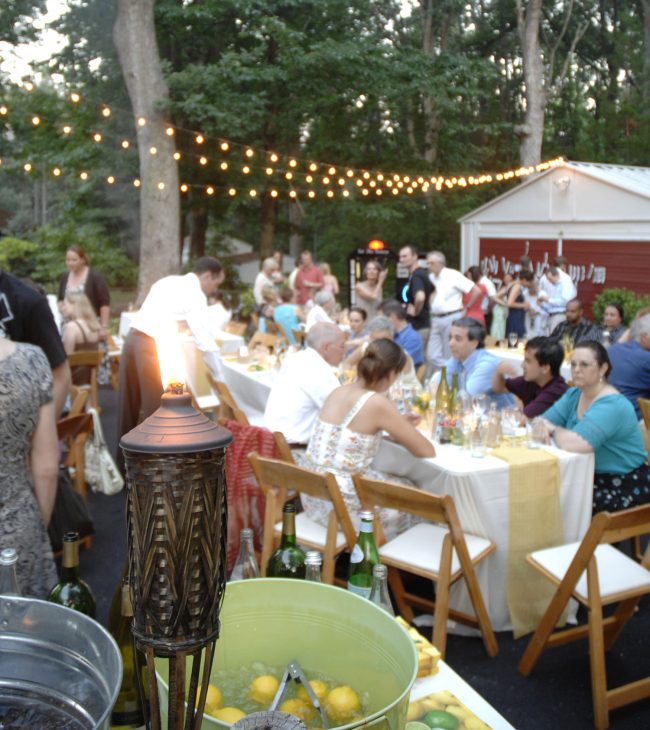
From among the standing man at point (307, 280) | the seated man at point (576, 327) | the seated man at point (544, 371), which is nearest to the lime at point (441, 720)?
the seated man at point (544, 371)

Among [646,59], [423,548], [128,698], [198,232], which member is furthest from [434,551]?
[646,59]

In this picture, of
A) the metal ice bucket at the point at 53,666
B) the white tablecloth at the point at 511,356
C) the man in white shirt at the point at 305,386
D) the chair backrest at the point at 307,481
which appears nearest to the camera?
the metal ice bucket at the point at 53,666

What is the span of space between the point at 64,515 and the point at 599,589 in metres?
2.27

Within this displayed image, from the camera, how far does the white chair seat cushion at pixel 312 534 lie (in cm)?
338

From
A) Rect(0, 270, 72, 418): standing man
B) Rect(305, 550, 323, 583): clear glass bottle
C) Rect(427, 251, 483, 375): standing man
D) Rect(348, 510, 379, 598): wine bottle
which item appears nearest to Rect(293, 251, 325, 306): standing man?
Rect(427, 251, 483, 375): standing man

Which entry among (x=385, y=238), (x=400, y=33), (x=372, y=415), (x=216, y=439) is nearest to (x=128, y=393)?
(x=372, y=415)

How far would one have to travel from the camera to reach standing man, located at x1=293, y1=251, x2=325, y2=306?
10711 millimetres

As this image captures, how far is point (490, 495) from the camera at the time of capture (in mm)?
3303

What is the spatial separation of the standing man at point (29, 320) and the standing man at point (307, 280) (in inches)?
318

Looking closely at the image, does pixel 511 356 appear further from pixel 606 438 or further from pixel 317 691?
pixel 317 691

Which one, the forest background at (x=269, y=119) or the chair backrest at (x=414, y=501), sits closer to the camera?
the chair backrest at (x=414, y=501)

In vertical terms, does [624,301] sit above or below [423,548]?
above

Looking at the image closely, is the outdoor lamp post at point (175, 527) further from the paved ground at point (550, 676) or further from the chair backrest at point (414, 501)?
the paved ground at point (550, 676)

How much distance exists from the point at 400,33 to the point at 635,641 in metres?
22.5
